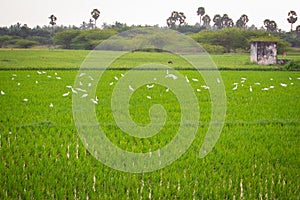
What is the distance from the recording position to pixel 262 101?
8.01 metres

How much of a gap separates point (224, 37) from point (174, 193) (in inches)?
1496

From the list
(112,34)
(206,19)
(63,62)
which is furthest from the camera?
(206,19)

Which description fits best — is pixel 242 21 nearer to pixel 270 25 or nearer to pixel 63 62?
pixel 270 25

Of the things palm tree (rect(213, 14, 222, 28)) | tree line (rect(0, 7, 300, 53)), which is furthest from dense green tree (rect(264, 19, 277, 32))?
palm tree (rect(213, 14, 222, 28))

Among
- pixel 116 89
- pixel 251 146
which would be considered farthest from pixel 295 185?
pixel 116 89

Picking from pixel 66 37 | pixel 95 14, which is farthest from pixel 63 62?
pixel 95 14

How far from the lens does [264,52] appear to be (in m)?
21.6

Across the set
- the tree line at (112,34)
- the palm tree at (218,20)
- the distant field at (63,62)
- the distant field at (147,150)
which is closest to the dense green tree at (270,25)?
the tree line at (112,34)

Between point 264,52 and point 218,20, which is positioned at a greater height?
Result: point 218,20

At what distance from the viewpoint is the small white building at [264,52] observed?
70.0 ft

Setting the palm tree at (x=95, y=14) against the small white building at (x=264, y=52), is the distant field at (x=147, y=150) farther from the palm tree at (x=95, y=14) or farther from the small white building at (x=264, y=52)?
the palm tree at (x=95, y=14)

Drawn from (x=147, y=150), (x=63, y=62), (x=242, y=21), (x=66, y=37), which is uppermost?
(x=242, y=21)

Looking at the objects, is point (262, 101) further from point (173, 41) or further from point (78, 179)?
point (173, 41)

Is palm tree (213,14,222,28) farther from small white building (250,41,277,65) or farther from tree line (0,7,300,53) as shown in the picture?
small white building (250,41,277,65)
